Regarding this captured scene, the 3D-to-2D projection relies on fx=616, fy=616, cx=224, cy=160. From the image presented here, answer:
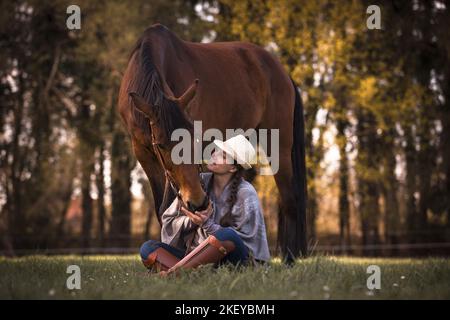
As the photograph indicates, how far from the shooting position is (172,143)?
4.76 meters

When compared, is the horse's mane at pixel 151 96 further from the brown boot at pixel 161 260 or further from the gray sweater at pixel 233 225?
the brown boot at pixel 161 260

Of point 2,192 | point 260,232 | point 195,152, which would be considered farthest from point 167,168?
point 2,192

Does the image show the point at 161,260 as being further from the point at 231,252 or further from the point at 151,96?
the point at 151,96

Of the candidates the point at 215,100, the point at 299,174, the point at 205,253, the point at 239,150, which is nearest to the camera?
the point at 205,253

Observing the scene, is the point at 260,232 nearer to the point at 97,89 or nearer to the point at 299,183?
the point at 299,183

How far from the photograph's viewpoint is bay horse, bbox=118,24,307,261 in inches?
203

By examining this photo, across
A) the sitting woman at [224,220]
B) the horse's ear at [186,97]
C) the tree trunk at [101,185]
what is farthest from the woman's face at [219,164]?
the tree trunk at [101,185]

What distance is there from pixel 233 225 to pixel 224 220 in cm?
9

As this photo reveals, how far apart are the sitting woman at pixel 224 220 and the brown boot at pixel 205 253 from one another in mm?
102

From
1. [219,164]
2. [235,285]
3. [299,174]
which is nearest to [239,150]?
[219,164]

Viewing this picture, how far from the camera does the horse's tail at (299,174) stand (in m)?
7.09

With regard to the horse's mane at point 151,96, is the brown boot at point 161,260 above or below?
below

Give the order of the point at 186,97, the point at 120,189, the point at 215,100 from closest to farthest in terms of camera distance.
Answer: the point at 186,97 < the point at 215,100 < the point at 120,189

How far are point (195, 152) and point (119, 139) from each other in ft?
41.4
